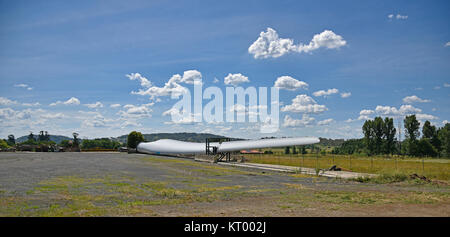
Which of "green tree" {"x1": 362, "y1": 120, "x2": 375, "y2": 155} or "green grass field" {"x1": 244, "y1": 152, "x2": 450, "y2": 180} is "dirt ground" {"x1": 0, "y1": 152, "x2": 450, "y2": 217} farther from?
"green tree" {"x1": 362, "y1": 120, "x2": 375, "y2": 155}

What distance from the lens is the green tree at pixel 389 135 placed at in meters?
93.6

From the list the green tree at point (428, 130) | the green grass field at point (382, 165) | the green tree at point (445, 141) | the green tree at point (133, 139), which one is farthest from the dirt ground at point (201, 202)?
the green tree at point (133, 139)

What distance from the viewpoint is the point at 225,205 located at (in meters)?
13.9

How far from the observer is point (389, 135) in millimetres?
94000

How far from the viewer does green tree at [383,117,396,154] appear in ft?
307

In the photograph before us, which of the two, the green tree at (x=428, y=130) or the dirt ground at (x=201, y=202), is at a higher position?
the green tree at (x=428, y=130)

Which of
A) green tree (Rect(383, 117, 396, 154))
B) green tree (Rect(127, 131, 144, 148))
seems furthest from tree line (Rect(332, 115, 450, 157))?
green tree (Rect(127, 131, 144, 148))

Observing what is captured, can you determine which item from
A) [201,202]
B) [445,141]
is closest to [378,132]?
[445,141]

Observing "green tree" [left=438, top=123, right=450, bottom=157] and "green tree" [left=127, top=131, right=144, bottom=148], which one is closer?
"green tree" [left=438, top=123, right=450, bottom=157]

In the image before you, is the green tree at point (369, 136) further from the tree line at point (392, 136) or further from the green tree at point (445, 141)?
the green tree at point (445, 141)
